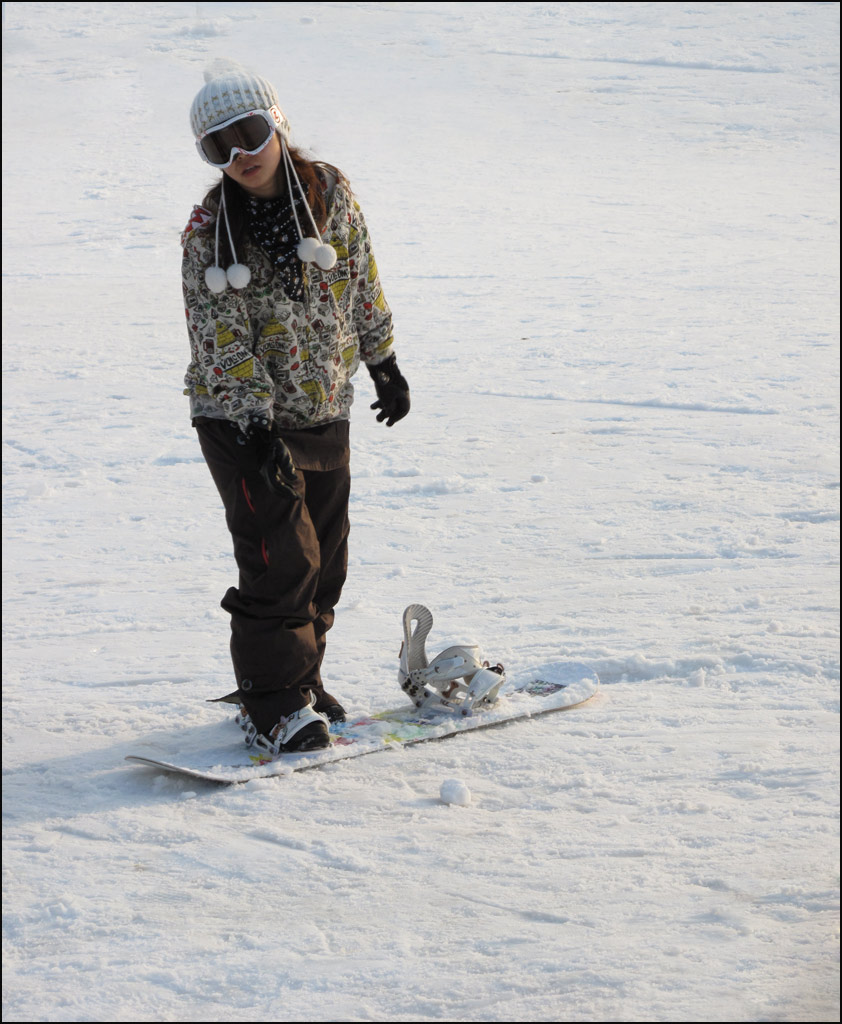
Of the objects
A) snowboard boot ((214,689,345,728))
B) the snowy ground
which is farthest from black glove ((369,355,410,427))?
the snowy ground

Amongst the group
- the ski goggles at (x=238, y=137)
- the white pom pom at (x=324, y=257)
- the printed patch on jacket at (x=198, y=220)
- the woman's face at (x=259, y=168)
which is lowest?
the white pom pom at (x=324, y=257)

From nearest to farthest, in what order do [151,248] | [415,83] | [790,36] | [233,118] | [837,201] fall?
[233,118], [151,248], [837,201], [415,83], [790,36]

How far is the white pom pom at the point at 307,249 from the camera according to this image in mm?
3043

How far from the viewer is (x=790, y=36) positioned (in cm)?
2353

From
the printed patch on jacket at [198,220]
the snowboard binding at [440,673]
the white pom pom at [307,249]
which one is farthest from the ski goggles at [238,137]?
the snowboard binding at [440,673]

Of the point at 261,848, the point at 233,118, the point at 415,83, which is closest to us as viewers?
the point at 261,848

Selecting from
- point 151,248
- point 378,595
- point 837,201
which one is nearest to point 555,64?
point 837,201

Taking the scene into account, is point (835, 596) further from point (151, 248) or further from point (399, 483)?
point (151, 248)

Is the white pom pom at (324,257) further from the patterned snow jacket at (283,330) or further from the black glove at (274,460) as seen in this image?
the black glove at (274,460)

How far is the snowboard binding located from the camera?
3.54 meters

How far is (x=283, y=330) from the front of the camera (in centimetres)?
315

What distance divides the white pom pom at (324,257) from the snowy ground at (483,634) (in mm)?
1330

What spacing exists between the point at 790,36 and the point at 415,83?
7.73 metres

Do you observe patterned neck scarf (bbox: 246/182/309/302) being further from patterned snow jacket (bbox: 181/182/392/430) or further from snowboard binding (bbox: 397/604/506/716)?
snowboard binding (bbox: 397/604/506/716)
